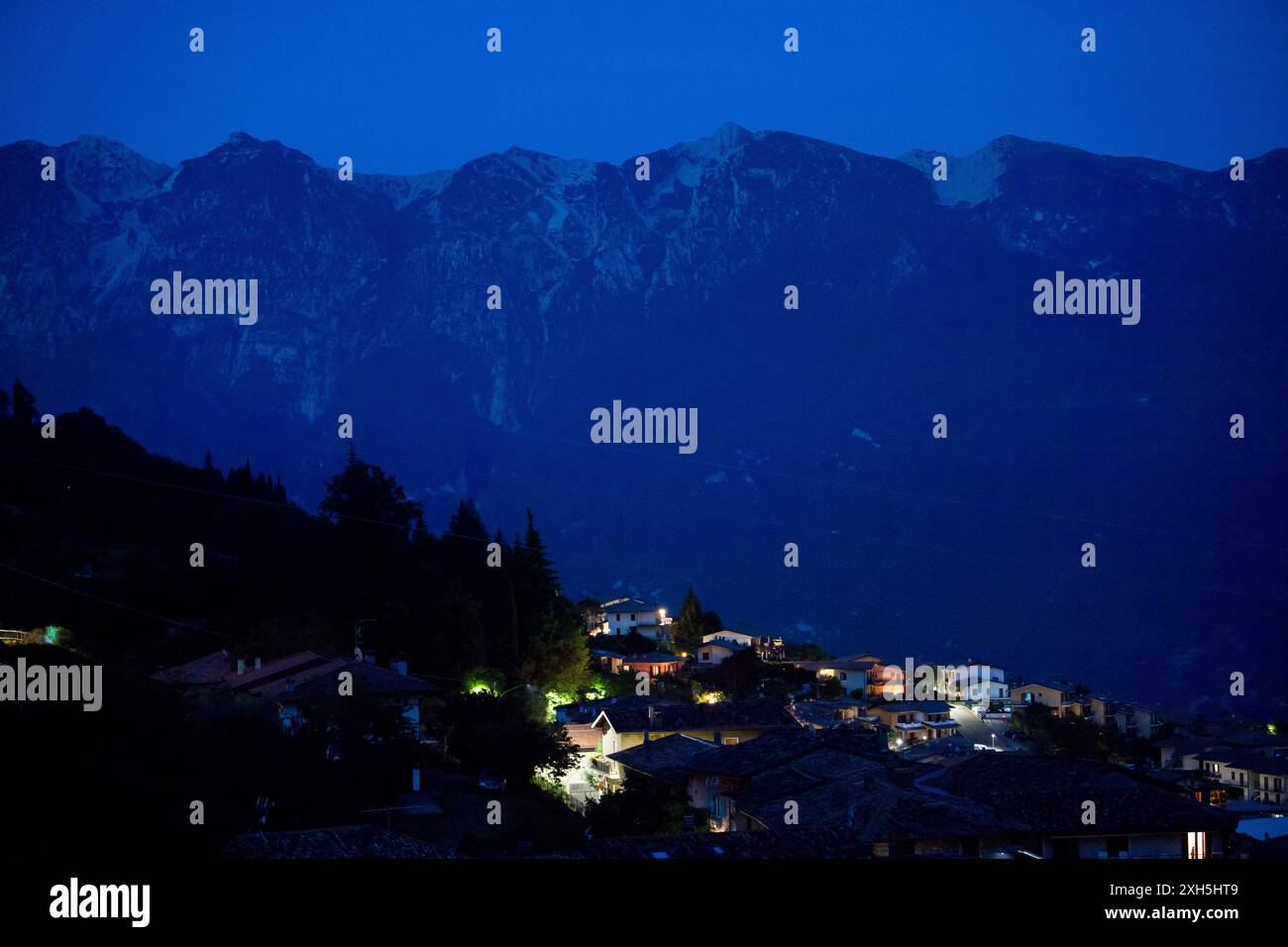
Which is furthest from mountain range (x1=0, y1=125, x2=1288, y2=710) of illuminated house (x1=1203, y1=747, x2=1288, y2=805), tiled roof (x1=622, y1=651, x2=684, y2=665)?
illuminated house (x1=1203, y1=747, x2=1288, y2=805)

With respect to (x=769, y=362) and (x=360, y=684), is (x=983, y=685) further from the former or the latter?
(x=769, y=362)

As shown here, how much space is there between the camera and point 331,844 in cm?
1323

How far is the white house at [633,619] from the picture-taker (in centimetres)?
5441

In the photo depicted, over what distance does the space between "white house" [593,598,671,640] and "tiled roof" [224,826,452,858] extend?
1531 inches

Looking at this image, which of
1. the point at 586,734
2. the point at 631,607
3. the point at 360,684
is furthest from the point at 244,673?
the point at 631,607

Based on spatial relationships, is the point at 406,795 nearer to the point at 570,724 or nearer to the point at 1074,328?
the point at 570,724

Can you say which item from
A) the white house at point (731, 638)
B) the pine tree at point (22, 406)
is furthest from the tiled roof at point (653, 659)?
the pine tree at point (22, 406)

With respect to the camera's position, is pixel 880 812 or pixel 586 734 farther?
pixel 586 734

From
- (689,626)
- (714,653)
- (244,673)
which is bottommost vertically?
(244,673)

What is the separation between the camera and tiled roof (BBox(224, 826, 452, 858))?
1209 centimetres

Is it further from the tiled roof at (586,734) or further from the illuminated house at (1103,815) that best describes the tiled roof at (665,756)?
the illuminated house at (1103,815)

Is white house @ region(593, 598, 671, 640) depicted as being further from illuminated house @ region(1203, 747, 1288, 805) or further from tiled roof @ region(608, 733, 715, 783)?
tiled roof @ region(608, 733, 715, 783)

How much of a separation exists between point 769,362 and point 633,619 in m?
49.6

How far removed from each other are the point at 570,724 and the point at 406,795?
12.2 meters
